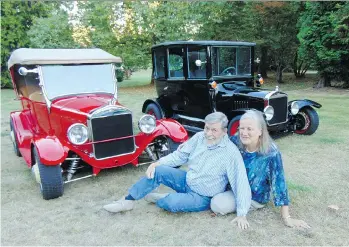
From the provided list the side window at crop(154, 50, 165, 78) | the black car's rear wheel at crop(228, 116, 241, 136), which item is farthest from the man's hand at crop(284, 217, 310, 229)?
the side window at crop(154, 50, 165, 78)

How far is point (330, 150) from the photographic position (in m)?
5.36

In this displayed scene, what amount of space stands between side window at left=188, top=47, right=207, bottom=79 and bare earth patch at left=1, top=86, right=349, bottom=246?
2.38m

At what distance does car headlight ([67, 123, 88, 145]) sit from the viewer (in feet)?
13.2

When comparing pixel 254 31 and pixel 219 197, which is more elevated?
pixel 254 31

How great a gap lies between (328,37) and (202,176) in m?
12.8

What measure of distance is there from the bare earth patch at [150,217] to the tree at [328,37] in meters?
9.74

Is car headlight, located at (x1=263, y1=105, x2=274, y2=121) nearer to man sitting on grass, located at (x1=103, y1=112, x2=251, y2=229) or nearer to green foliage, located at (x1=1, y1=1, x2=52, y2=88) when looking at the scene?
man sitting on grass, located at (x1=103, y1=112, x2=251, y2=229)

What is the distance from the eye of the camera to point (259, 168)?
9.96ft

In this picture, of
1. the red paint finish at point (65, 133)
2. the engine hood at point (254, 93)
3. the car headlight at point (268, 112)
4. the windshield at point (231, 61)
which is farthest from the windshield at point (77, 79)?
the car headlight at point (268, 112)

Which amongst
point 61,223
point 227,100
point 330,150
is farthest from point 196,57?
point 61,223

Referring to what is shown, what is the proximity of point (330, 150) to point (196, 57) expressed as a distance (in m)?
3.04

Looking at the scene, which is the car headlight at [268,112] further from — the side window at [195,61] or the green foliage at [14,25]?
the green foliage at [14,25]

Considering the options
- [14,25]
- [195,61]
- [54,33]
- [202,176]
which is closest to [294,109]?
[195,61]

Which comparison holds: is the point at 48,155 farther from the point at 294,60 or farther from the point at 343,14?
the point at 294,60
